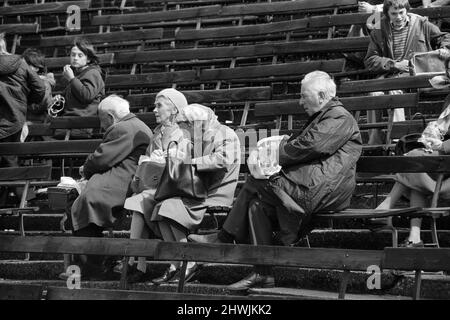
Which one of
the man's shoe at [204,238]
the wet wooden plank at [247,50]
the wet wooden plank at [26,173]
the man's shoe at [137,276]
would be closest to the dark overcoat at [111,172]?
the man's shoe at [137,276]

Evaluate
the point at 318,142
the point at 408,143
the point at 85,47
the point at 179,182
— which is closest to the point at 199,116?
the point at 179,182

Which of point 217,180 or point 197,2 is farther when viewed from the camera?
point 197,2

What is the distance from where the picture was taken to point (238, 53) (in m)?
12.2

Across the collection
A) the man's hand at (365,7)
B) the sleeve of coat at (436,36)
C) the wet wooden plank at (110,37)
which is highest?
the man's hand at (365,7)

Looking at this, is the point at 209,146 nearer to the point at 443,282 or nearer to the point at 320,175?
the point at 320,175

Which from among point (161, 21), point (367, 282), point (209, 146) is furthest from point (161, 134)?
point (161, 21)

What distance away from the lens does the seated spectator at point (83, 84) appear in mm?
10828

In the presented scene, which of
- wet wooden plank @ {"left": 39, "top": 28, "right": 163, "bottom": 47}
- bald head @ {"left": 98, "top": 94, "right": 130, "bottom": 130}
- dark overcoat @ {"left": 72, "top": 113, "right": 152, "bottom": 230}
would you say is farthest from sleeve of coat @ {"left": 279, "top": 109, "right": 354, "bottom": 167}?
wet wooden plank @ {"left": 39, "top": 28, "right": 163, "bottom": 47}

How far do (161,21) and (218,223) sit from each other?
227 inches

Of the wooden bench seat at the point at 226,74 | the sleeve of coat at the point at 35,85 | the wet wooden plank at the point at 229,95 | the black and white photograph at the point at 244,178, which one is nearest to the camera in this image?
the black and white photograph at the point at 244,178

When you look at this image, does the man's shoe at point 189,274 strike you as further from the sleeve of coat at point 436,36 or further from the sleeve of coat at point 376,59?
the sleeve of coat at point 436,36

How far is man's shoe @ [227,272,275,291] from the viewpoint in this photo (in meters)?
7.65

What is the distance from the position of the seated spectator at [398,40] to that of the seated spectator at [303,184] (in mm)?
2267

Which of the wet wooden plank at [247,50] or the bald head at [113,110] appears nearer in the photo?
the bald head at [113,110]
